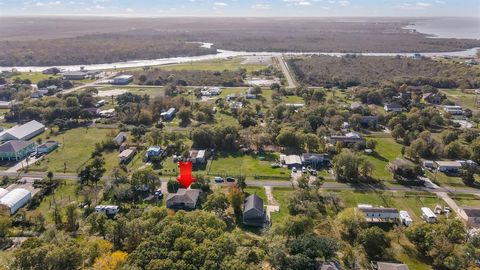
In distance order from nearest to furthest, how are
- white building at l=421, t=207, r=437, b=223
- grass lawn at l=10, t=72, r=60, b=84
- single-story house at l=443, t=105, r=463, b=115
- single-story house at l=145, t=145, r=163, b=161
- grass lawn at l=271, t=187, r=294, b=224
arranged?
white building at l=421, t=207, r=437, b=223
grass lawn at l=271, t=187, r=294, b=224
single-story house at l=145, t=145, r=163, b=161
single-story house at l=443, t=105, r=463, b=115
grass lawn at l=10, t=72, r=60, b=84

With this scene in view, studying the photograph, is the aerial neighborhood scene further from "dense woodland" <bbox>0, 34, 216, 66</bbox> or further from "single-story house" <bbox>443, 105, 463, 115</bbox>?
"dense woodland" <bbox>0, 34, 216, 66</bbox>

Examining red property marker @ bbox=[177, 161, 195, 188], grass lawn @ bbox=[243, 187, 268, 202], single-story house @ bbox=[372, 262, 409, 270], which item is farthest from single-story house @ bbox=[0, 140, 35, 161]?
single-story house @ bbox=[372, 262, 409, 270]

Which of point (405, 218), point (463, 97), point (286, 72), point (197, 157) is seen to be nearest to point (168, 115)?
point (197, 157)

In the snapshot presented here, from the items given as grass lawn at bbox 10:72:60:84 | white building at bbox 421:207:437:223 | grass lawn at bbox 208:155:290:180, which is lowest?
grass lawn at bbox 208:155:290:180

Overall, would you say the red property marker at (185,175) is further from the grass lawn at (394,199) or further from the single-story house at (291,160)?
the grass lawn at (394,199)

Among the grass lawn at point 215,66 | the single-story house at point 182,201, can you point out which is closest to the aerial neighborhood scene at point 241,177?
the single-story house at point 182,201
